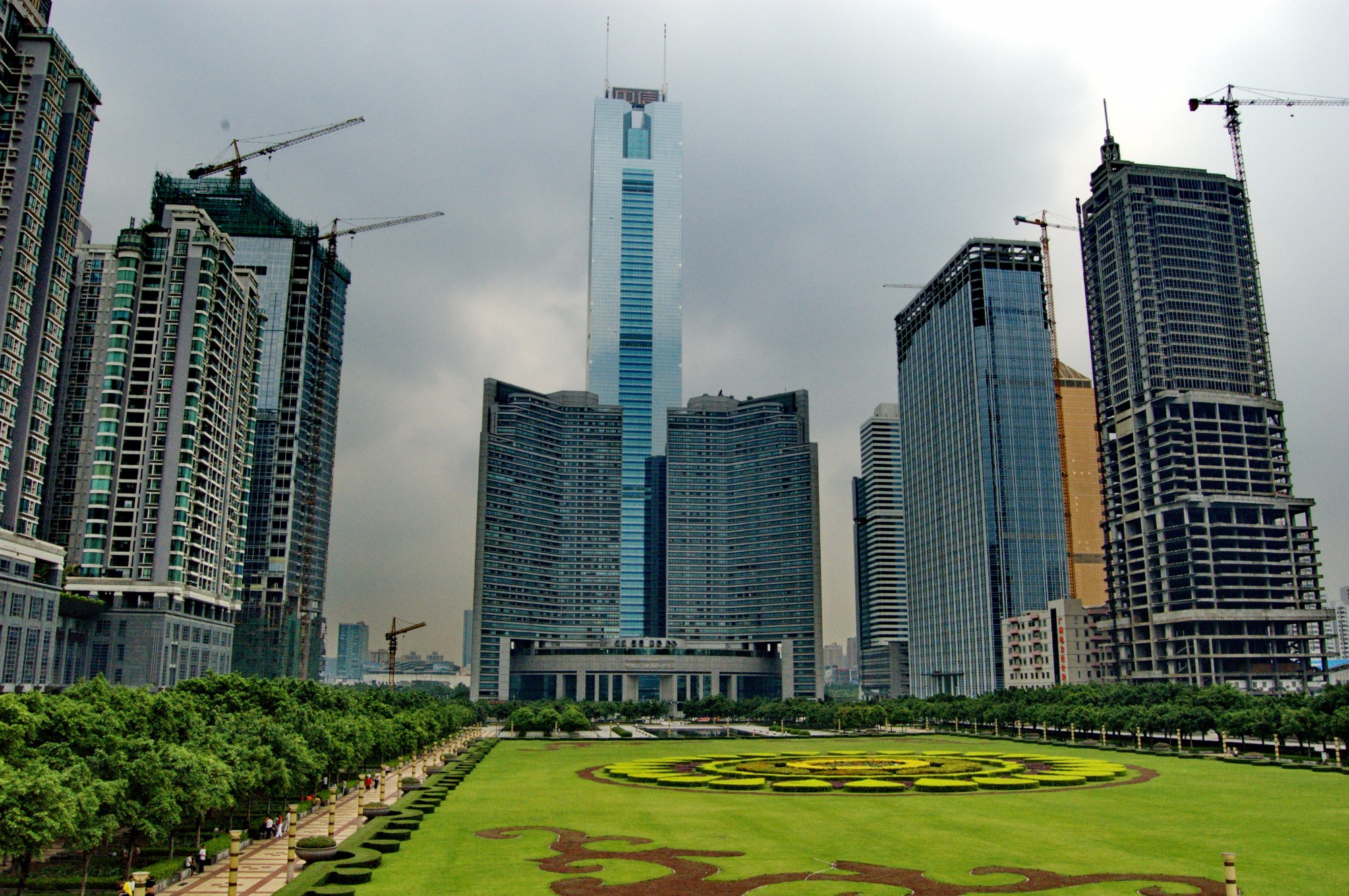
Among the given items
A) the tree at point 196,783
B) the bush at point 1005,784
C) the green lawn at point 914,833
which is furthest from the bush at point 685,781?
the tree at point 196,783

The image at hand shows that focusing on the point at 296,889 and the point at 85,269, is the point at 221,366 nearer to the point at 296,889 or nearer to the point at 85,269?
the point at 85,269

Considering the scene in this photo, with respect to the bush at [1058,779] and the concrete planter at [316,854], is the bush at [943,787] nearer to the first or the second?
the bush at [1058,779]

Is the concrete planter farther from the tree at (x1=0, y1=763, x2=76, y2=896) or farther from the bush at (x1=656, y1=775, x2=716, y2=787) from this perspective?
the bush at (x1=656, y1=775, x2=716, y2=787)

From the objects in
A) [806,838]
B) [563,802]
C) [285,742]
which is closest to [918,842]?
[806,838]

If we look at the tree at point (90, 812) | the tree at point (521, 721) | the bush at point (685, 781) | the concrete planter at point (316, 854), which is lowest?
the tree at point (521, 721)

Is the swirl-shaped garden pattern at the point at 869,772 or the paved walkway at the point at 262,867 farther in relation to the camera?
the swirl-shaped garden pattern at the point at 869,772

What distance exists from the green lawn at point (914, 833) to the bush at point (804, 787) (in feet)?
8.65

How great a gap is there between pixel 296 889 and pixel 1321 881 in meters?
39.6

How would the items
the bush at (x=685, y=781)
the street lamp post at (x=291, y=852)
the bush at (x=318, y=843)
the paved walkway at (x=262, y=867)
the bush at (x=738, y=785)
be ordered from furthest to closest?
the bush at (x=685, y=781), the bush at (x=738, y=785), the bush at (x=318, y=843), the paved walkway at (x=262, y=867), the street lamp post at (x=291, y=852)

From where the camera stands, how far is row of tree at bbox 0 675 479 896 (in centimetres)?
3819

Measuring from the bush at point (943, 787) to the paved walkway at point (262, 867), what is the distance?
39030 millimetres

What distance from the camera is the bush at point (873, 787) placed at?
71.9 metres

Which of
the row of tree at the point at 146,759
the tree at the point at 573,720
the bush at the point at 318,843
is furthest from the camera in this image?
the tree at the point at 573,720

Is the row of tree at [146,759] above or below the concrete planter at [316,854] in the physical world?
above
